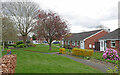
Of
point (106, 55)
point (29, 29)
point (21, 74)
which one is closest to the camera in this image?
point (21, 74)

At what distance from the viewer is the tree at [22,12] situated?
2516 cm

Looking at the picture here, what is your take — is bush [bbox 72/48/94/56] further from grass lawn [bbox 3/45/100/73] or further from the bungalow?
the bungalow

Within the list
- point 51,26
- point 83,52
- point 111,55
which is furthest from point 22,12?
point 111,55

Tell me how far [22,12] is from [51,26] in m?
11.5

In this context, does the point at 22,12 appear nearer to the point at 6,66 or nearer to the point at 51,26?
the point at 51,26

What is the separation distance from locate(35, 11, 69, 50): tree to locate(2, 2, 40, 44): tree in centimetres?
898

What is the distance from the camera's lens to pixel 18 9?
25.4 meters

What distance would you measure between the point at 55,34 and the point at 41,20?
401 cm

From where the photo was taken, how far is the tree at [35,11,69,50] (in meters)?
18.9

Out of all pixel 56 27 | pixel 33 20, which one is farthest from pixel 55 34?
pixel 33 20

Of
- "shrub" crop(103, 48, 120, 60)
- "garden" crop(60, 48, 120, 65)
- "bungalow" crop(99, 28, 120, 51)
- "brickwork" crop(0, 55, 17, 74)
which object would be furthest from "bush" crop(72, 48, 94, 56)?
"brickwork" crop(0, 55, 17, 74)

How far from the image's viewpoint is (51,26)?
61.6 ft

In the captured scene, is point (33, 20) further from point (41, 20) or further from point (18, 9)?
point (41, 20)

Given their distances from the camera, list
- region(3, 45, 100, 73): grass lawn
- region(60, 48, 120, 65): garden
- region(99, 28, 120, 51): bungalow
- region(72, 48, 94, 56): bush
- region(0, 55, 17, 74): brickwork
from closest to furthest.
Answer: region(0, 55, 17, 74): brickwork → region(3, 45, 100, 73): grass lawn → region(60, 48, 120, 65): garden → region(72, 48, 94, 56): bush → region(99, 28, 120, 51): bungalow
